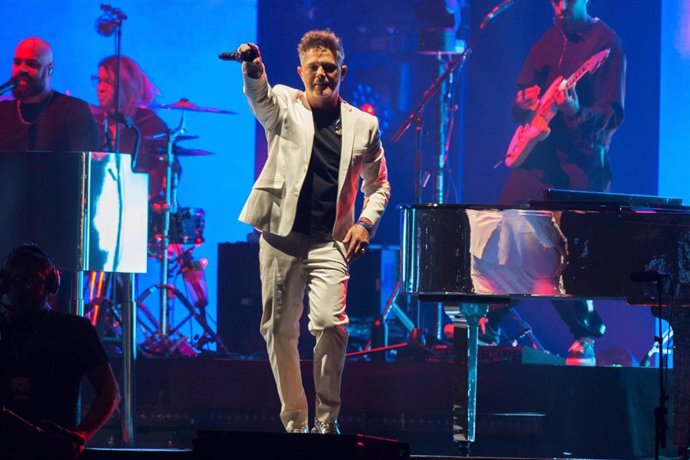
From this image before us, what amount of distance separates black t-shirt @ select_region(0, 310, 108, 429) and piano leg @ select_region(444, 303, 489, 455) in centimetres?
230

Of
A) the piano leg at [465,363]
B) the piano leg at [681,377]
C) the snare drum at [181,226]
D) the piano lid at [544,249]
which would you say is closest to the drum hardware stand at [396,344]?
the snare drum at [181,226]

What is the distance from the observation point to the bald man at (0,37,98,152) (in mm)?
8289

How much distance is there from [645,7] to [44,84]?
5221mm

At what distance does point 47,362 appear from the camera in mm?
3836

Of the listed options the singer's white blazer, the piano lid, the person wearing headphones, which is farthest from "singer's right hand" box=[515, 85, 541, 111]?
the person wearing headphones

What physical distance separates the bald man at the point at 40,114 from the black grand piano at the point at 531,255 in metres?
3.47

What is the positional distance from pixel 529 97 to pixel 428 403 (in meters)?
3.35

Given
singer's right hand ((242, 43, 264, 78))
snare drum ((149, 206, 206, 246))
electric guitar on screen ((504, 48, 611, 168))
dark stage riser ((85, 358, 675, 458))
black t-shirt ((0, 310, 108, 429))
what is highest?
electric guitar on screen ((504, 48, 611, 168))

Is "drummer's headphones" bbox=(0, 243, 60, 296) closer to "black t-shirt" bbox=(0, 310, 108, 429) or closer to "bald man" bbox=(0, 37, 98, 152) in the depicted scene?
"black t-shirt" bbox=(0, 310, 108, 429)

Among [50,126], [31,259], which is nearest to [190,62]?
[50,126]

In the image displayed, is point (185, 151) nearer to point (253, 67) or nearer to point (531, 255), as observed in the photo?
point (531, 255)

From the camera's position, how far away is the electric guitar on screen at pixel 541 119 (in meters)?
9.61

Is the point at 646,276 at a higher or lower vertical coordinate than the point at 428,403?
higher

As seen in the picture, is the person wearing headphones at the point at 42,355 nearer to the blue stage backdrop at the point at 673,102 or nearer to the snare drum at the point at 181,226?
the snare drum at the point at 181,226
